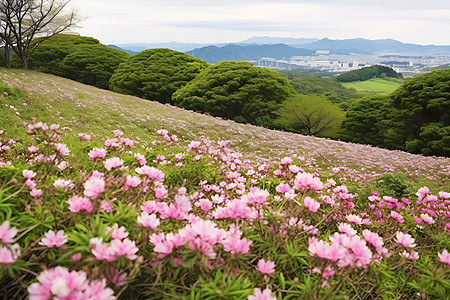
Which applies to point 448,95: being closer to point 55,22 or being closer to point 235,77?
point 235,77

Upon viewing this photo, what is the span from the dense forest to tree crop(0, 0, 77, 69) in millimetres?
3111

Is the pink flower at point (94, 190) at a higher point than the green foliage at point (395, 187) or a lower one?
higher

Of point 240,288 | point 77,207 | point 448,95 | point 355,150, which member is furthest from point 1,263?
point 448,95

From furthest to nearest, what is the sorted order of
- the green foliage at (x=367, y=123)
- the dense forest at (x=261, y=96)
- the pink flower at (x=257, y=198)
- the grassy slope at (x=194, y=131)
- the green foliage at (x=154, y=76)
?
the green foliage at (x=154, y=76), the green foliage at (x=367, y=123), the dense forest at (x=261, y=96), the grassy slope at (x=194, y=131), the pink flower at (x=257, y=198)

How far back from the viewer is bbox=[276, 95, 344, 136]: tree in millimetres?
23406

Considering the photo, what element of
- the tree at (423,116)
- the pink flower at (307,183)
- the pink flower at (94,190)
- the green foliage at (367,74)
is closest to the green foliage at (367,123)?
the tree at (423,116)

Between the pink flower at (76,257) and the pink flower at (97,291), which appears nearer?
the pink flower at (97,291)

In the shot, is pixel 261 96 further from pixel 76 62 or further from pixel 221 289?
pixel 221 289

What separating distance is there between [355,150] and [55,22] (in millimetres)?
29846

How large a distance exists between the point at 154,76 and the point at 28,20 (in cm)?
1215

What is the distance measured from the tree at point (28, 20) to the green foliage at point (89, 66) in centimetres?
285

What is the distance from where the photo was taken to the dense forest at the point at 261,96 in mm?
19953

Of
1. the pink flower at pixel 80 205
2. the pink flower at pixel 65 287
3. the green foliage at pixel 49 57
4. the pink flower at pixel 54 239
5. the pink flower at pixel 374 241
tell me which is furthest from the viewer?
the green foliage at pixel 49 57

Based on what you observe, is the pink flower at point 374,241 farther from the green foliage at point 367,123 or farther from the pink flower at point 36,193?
the green foliage at point 367,123
